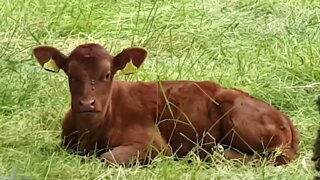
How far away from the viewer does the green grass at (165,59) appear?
5281 millimetres

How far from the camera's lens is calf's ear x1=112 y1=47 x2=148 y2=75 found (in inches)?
215

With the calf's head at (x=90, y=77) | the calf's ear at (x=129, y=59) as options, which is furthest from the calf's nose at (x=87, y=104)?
the calf's ear at (x=129, y=59)

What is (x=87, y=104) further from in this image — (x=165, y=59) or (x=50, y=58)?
(x=165, y=59)

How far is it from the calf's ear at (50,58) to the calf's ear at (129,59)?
11.0 inches

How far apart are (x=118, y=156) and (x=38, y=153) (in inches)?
17.0

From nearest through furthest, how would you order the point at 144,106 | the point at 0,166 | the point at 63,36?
the point at 0,166
the point at 144,106
the point at 63,36

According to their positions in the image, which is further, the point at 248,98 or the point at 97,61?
the point at 248,98

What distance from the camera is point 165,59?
734 centimetres

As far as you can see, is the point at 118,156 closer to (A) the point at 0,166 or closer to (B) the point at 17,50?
Result: (A) the point at 0,166

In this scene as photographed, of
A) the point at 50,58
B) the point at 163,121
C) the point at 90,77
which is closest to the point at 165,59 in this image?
the point at 163,121

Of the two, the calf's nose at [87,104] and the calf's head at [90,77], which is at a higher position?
the calf's head at [90,77]

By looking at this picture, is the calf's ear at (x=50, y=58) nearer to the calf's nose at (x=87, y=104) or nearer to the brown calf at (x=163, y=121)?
the brown calf at (x=163, y=121)

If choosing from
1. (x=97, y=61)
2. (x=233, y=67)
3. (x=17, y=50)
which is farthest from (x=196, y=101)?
(x=17, y=50)

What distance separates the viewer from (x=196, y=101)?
5590 mm
